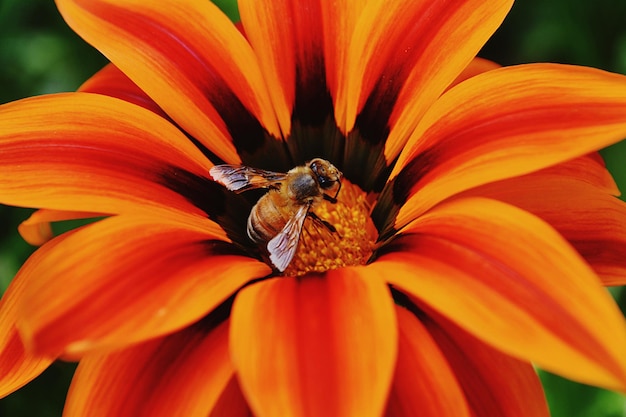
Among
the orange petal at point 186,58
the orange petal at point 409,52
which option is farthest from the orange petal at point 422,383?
the orange petal at point 186,58

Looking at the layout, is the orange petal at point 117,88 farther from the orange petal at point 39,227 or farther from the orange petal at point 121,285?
the orange petal at point 121,285

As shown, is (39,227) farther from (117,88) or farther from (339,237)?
(339,237)

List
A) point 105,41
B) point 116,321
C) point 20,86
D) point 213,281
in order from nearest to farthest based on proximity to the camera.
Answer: point 116,321 → point 213,281 → point 105,41 → point 20,86

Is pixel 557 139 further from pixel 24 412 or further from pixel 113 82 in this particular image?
pixel 24 412

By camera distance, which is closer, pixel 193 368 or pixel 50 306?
pixel 50 306

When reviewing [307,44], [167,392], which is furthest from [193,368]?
[307,44]

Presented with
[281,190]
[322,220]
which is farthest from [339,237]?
[281,190]
